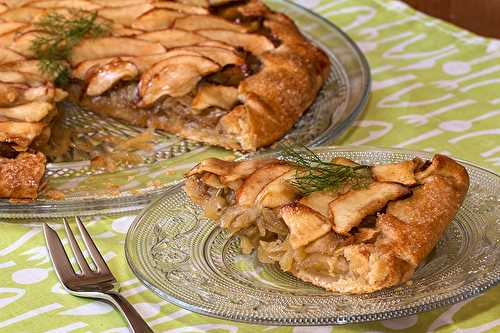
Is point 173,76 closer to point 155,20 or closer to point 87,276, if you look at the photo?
point 155,20

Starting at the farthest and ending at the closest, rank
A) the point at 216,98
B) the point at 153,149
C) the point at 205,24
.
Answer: the point at 205,24 → the point at 216,98 → the point at 153,149

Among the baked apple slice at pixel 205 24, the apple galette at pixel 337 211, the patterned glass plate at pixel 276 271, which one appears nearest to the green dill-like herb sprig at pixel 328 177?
the apple galette at pixel 337 211

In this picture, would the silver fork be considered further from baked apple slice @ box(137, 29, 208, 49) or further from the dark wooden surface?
the dark wooden surface

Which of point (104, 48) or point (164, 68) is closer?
point (164, 68)

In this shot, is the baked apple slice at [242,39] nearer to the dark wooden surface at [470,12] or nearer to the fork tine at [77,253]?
the fork tine at [77,253]

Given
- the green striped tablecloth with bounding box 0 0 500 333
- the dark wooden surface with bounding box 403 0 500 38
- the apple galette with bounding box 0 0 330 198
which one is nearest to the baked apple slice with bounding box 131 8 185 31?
the apple galette with bounding box 0 0 330 198

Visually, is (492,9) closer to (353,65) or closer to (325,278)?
(353,65)

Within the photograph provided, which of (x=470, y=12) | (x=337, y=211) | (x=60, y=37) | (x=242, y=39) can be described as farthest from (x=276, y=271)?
(x=470, y=12)
